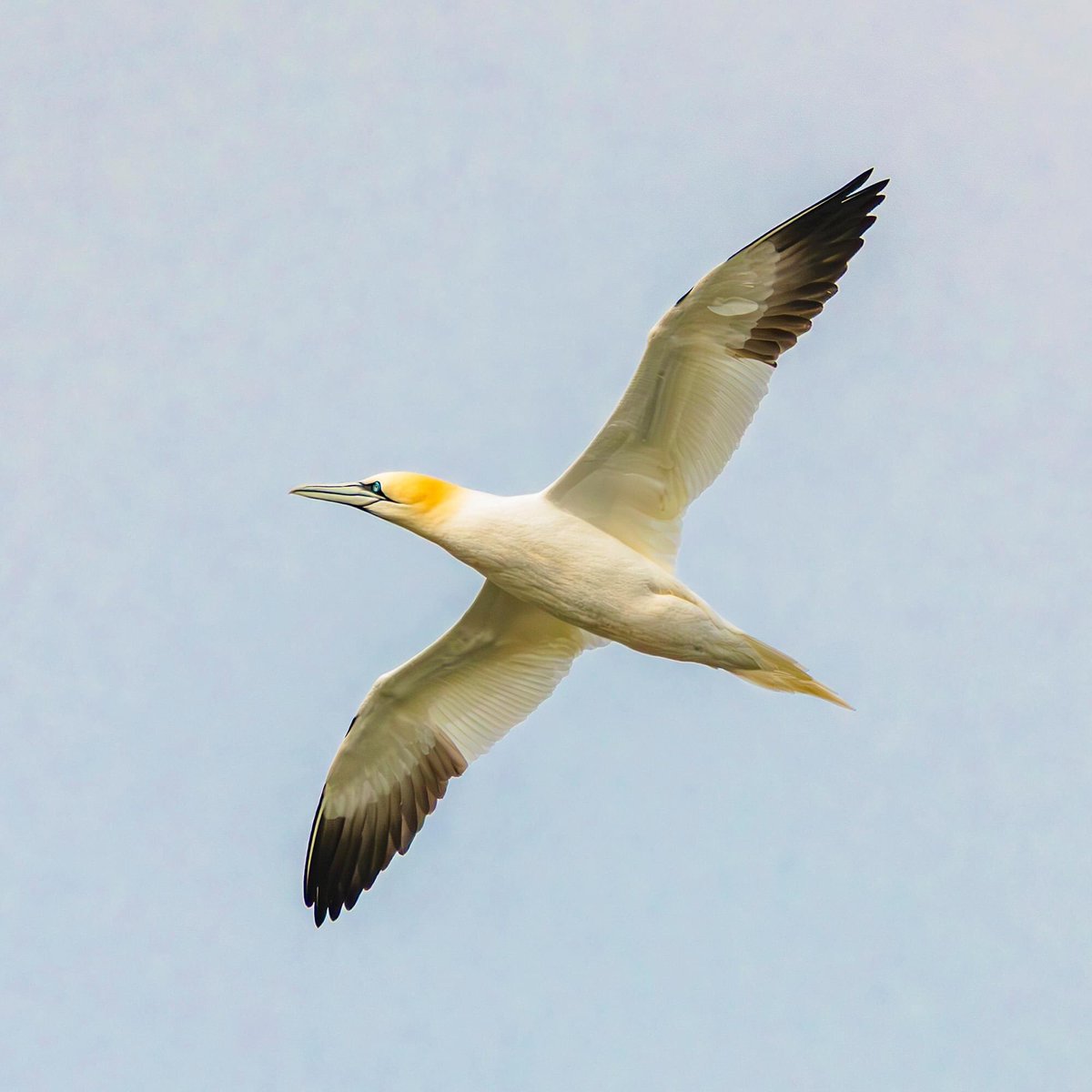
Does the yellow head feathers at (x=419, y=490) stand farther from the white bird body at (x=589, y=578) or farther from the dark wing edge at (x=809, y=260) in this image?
the dark wing edge at (x=809, y=260)

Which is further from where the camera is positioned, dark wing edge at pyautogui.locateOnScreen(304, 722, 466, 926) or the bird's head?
dark wing edge at pyautogui.locateOnScreen(304, 722, 466, 926)

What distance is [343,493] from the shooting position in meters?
12.2

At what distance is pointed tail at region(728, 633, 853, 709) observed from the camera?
1160 cm

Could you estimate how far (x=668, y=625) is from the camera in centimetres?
1148

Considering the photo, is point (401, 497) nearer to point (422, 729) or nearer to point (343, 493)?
point (343, 493)

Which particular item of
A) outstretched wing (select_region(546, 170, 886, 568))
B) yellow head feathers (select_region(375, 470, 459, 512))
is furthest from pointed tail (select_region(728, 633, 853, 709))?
yellow head feathers (select_region(375, 470, 459, 512))

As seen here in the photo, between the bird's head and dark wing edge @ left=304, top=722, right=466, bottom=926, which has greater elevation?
the bird's head

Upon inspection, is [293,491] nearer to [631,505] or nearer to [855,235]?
[631,505]

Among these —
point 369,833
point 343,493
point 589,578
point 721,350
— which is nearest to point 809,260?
point 721,350

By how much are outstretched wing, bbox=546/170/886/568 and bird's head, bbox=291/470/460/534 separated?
742 mm

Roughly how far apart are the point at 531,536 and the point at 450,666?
196cm

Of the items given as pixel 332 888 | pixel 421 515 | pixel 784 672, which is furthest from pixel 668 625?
pixel 332 888

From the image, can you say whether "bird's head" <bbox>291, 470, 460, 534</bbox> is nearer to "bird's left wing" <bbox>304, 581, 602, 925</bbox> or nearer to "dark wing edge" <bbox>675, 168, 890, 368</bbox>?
"bird's left wing" <bbox>304, 581, 602, 925</bbox>

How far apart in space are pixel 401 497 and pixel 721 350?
227cm
